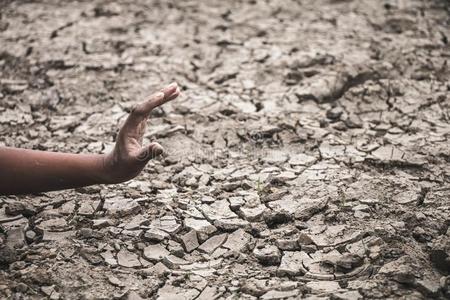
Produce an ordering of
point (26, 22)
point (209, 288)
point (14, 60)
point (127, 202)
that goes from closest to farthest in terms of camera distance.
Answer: point (209, 288) < point (127, 202) < point (14, 60) < point (26, 22)

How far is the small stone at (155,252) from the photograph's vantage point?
1802mm

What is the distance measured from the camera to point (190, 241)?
1.87m

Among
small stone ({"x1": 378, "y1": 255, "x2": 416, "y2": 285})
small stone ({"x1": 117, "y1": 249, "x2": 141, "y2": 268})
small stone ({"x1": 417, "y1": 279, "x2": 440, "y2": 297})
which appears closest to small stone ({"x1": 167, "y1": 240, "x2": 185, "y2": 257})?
small stone ({"x1": 117, "y1": 249, "x2": 141, "y2": 268})

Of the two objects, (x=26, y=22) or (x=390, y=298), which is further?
(x=26, y=22)

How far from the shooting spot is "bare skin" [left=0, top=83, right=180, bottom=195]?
1760mm

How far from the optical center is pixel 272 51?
3154mm

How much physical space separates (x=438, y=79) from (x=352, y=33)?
2.30 feet

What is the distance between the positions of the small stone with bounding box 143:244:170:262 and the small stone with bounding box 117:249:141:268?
0.04 meters

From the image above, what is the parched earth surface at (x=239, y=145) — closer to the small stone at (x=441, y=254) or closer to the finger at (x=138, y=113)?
the small stone at (x=441, y=254)

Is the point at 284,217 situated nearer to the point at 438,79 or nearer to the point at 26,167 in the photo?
the point at 26,167

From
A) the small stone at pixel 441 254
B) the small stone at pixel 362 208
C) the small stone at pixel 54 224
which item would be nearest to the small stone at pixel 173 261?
the small stone at pixel 54 224

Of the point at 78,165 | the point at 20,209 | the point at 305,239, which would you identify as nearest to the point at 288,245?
the point at 305,239

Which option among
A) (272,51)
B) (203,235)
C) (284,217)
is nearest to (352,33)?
(272,51)

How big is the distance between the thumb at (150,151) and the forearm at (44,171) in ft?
0.64
